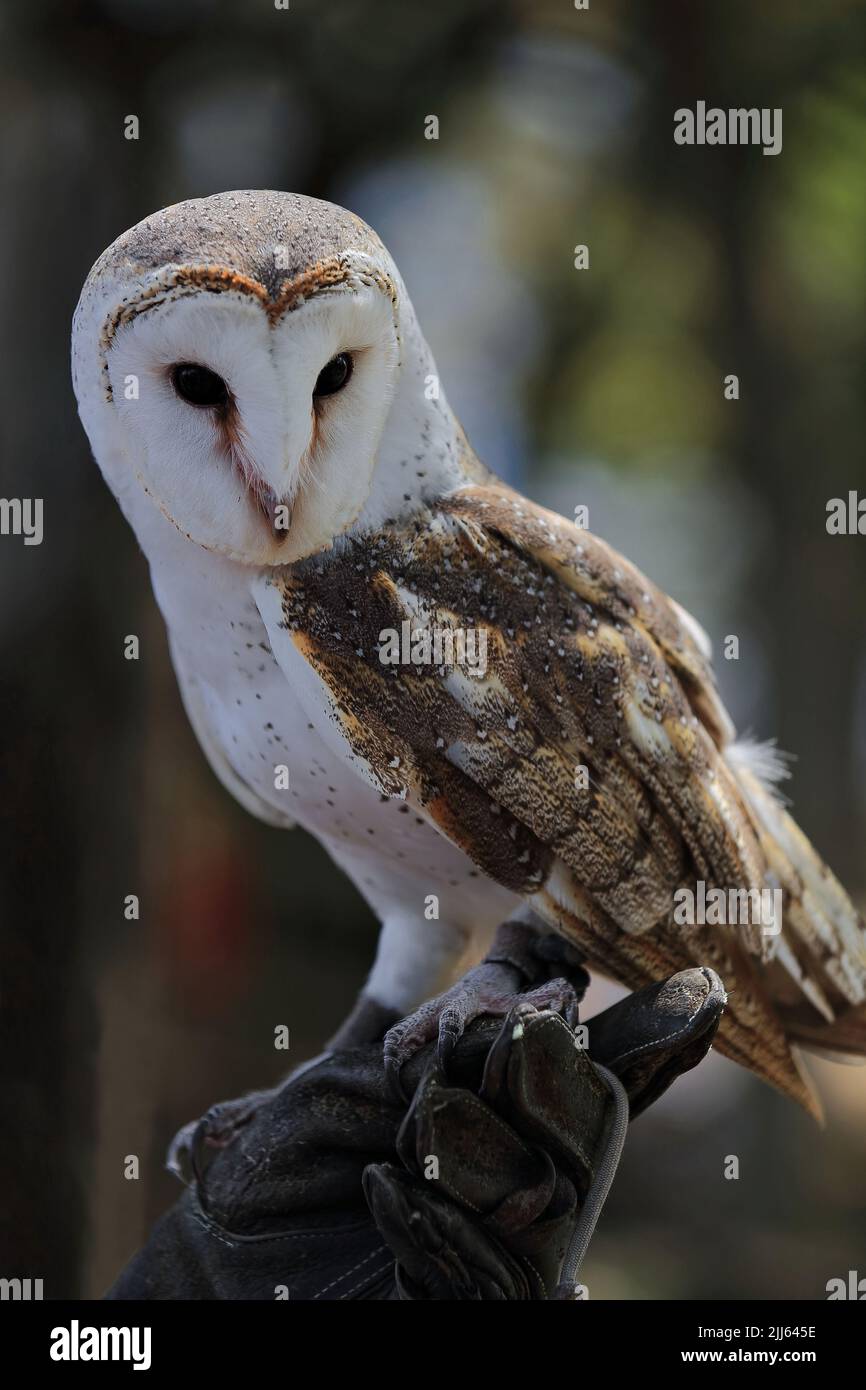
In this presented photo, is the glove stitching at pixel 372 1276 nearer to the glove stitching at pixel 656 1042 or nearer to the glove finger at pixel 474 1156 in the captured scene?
the glove finger at pixel 474 1156

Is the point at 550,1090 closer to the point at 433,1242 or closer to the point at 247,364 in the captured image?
the point at 433,1242

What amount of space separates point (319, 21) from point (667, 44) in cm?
94

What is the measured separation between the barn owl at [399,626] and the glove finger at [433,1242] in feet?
0.84

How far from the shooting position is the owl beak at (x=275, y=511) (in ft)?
2.93

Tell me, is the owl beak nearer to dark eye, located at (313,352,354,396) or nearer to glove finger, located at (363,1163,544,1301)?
dark eye, located at (313,352,354,396)

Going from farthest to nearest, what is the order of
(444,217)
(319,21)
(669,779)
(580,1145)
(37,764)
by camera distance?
1. (444,217)
2. (319,21)
3. (37,764)
4. (669,779)
5. (580,1145)

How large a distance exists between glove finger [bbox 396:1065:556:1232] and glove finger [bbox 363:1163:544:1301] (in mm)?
15

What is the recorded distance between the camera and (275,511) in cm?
90

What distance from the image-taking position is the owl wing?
95cm

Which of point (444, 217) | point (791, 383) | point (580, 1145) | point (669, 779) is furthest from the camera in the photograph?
point (791, 383)

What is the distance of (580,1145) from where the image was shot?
90cm

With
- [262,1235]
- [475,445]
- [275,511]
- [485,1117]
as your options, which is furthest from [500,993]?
[475,445]

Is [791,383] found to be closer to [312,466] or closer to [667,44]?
[667,44]
